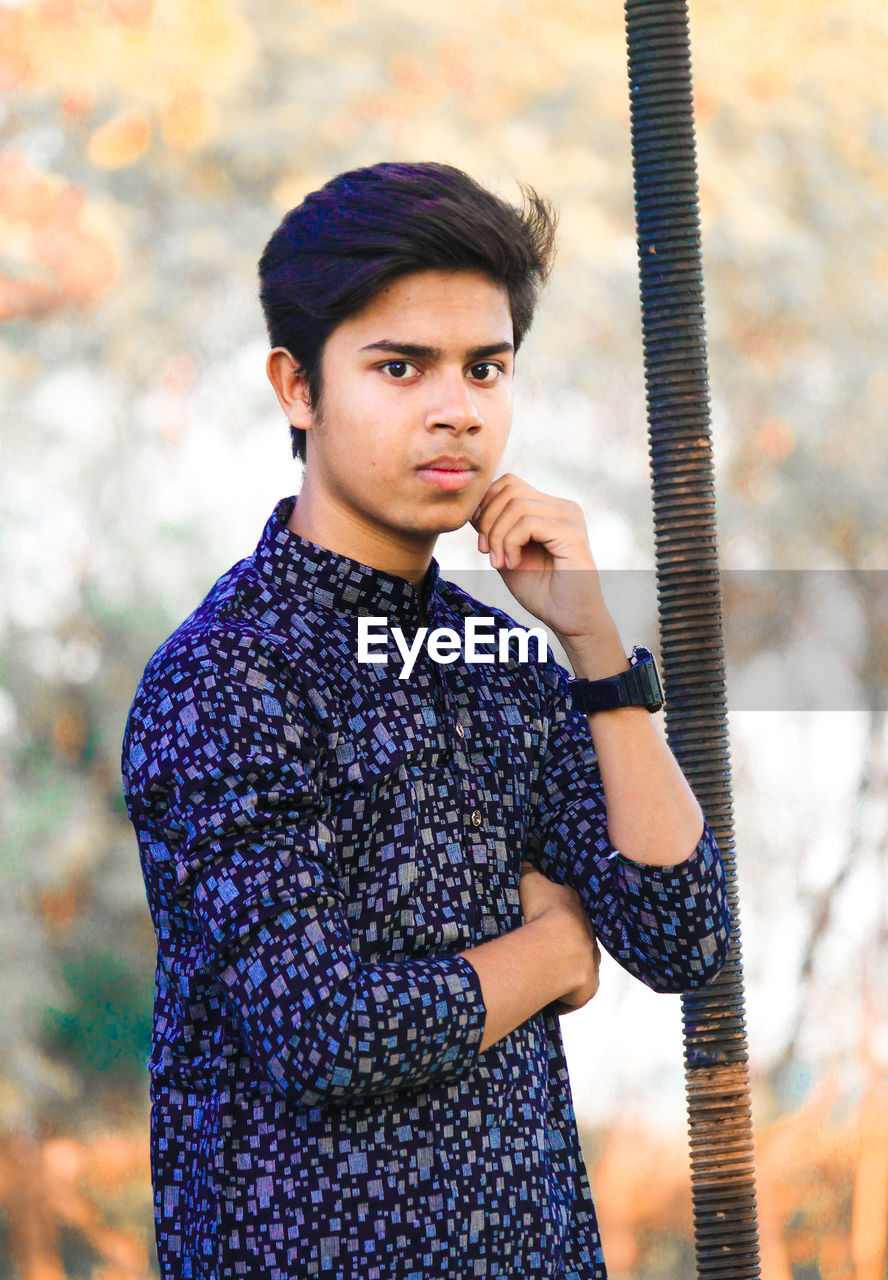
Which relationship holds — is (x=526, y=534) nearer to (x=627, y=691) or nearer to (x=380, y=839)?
(x=627, y=691)

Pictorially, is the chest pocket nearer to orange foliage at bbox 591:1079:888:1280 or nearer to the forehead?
the forehead

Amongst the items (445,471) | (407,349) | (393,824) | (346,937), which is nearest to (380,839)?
(393,824)

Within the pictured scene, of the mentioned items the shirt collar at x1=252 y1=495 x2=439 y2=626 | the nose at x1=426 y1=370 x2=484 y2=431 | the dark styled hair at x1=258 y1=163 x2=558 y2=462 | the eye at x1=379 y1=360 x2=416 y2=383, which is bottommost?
the shirt collar at x1=252 y1=495 x2=439 y2=626

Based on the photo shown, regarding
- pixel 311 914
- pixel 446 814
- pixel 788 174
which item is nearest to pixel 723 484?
pixel 788 174

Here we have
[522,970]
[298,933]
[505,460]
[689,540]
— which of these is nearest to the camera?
[298,933]

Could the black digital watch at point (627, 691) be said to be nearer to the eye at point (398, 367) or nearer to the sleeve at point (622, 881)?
the sleeve at point (622, 881)

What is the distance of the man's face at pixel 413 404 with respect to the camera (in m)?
1.46

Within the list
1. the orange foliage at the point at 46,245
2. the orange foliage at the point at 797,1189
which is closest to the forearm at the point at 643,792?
the orange foliage at the point at 797,1189

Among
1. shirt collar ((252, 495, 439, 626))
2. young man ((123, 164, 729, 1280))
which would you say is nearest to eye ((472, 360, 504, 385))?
young man ((123, 164, 729, 1280))

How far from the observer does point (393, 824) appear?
141cm

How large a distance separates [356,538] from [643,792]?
38 centimetres

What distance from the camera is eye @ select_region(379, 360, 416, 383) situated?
1.48 m

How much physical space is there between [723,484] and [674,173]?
1.56 m

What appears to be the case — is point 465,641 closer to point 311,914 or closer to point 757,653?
point 311,914
